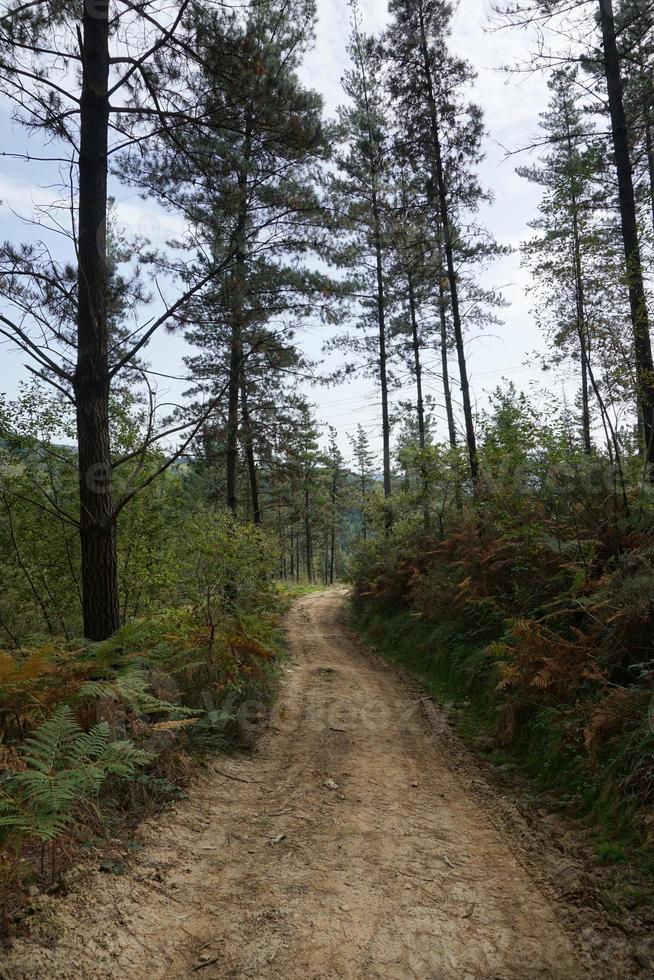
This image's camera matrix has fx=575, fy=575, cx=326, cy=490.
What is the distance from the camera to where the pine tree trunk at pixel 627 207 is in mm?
8594

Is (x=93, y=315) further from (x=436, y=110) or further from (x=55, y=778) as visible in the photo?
(x=436, y=110)

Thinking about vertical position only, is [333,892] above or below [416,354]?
below

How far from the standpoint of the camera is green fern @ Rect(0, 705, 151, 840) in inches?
125

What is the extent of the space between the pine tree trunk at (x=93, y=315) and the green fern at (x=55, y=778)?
191cm

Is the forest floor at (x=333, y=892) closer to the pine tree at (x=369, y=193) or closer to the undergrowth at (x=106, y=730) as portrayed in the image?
the undergrowth at (x=106, y=730)

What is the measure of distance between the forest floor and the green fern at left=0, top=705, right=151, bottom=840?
40cm

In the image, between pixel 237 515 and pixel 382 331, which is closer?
pixel 237 515

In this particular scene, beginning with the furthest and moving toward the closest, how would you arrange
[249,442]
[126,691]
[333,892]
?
[249,442] → [126,691] → [333,892]

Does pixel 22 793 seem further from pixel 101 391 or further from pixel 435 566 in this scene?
pixel 435 566

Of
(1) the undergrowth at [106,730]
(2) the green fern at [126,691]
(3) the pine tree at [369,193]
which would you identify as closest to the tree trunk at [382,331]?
(3) the pine tree at [369,193]

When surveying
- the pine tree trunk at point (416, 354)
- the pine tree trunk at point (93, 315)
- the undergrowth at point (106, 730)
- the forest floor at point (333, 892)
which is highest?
the pine tree trunk at point (416, 354)

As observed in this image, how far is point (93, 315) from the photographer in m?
5.34

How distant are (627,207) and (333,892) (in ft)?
35.6

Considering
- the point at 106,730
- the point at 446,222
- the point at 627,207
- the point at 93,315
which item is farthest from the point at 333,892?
the point at 446,222
